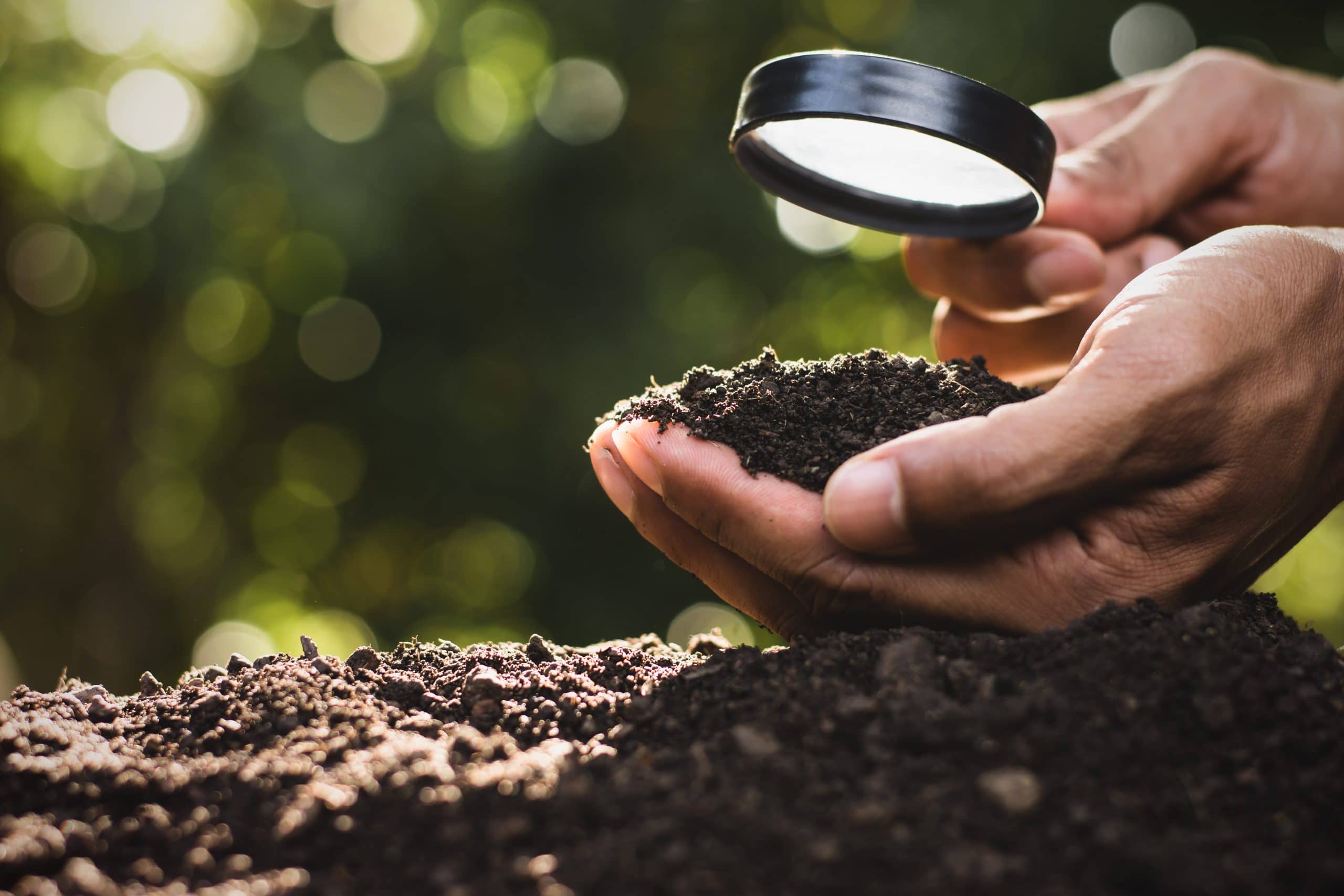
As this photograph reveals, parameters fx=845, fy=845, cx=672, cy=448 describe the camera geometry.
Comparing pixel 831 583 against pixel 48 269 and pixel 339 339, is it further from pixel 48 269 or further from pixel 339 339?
pixel 48 269

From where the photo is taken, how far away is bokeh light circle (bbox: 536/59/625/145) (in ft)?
20.5

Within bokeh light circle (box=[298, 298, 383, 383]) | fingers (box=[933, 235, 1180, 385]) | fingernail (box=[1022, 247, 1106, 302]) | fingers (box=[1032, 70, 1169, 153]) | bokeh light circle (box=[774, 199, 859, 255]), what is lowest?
fingernail (box=[1022, 247, 1106, 302])

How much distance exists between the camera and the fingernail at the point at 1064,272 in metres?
2.98

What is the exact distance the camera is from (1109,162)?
3029mm

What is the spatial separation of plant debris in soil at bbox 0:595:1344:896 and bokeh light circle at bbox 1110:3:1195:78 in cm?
576

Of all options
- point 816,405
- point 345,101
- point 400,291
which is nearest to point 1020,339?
point 816,405

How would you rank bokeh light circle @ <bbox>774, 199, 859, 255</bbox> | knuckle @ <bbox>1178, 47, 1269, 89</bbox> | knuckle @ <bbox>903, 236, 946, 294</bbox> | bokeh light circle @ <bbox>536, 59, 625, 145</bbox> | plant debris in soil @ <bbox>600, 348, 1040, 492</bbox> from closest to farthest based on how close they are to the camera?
1. plant debris in soil @ <bbox>600, 348, 1040, 492</bbox>
2. knuckle @ <bbox>1178, 47, 1269, 89</bbox>
3. knuckle @ <bbox>903, 236, 946, 294</bbox>
4. bokeh light circle @ <bbox>536, 59, 625, 145</bbox>
5. bokeh light circle @ <bbox>774, 199, 859, 255</bbox>

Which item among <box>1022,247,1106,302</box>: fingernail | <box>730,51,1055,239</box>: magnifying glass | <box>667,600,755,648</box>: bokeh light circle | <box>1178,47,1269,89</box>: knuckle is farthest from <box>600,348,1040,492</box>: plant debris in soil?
<box>667,600,755,648</box>: bokeh light circle

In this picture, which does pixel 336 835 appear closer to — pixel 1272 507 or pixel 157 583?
pixel 1272 507

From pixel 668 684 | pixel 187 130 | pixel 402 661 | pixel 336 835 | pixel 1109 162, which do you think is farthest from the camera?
pixel 187 130

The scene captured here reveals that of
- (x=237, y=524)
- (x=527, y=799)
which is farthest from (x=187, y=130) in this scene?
(x=527, y=799)

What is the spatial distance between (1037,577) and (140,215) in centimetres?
646

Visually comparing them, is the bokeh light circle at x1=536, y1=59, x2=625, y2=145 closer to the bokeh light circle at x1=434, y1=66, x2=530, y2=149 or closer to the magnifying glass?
the bokeh light circle at x1=434, y1=66, x2=530, y2=149

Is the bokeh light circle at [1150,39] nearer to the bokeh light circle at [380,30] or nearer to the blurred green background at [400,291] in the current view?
the blurred green background at [400,291]
